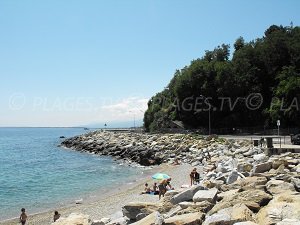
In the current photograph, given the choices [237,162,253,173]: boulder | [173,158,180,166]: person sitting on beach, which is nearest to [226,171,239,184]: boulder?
[237,162,253,173]: boulder

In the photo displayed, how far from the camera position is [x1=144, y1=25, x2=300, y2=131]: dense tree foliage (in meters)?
69.8

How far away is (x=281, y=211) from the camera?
33.0 ft

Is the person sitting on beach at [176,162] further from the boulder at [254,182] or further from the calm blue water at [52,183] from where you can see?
the boulder at [254,182]

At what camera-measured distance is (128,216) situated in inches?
548

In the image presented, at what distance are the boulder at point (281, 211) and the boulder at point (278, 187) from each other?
5.06 ft

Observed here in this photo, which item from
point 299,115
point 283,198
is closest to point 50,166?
point 299,115

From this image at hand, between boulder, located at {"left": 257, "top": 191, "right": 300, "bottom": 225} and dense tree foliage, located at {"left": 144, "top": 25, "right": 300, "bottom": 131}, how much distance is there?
5412 centimetres

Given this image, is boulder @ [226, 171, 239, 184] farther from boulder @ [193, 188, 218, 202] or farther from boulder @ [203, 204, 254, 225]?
boulder @ [203, 204, 254, 225]

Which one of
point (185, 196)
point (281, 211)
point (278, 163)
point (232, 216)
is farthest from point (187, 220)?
point (278, 163)

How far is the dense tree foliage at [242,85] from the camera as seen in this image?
69.8m

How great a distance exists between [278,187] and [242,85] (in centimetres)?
5912

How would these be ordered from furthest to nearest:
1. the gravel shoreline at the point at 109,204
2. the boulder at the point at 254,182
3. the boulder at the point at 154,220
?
the gravel shoreline at the point at 109,204 < the boulder at the point at 254,182 < the boulder at the point at 154,220

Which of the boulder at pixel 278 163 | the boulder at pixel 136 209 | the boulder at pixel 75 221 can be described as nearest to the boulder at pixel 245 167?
the boulder at pixel 278 163

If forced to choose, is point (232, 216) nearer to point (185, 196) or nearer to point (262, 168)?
→ point (185, 196)
